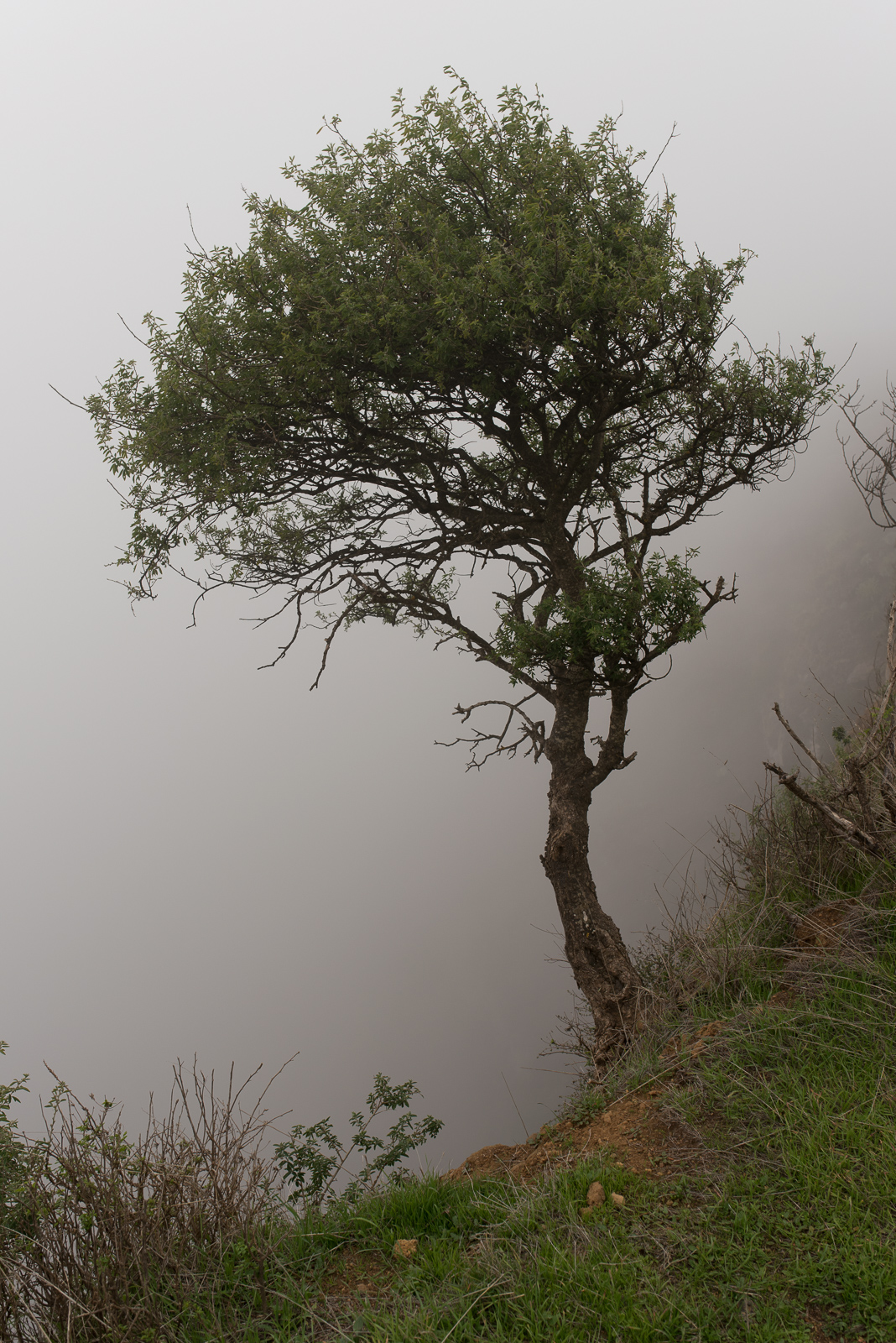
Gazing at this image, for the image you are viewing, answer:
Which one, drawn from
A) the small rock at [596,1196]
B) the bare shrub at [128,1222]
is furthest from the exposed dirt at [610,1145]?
the bare shrub at [128,1222]

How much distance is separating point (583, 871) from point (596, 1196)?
3360mm

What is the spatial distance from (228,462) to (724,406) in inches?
165

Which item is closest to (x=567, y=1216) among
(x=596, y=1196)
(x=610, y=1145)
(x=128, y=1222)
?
(x=596, y=1196)

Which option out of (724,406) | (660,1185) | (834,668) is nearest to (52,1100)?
(660,1185)

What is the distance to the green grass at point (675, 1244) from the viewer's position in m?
A: 2.83

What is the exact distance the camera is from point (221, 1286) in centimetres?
324

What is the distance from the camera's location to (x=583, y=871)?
22.0ft

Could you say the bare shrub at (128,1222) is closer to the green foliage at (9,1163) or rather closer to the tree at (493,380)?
the green foliage at (9,1163)

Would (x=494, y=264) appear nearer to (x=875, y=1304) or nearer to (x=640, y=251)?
(x=640, y=251)

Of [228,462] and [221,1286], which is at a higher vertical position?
[228,462]

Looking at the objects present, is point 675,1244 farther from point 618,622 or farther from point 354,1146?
point 618,622

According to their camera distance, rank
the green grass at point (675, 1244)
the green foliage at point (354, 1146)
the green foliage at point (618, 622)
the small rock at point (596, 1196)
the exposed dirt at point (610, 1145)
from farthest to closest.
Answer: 1. the green foliage at point (618, 622)
2. the green foliage at point (354, 1146)
3. the exposed dirt at point (610, 1145)
4. the small rock at point (596, 1196)
5. the green grass at point (675, 1244)

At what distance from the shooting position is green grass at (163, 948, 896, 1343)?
283 cm

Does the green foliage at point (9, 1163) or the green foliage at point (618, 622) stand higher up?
the green foliage at point (618, 622)
